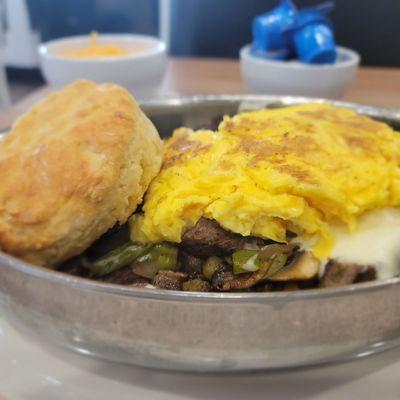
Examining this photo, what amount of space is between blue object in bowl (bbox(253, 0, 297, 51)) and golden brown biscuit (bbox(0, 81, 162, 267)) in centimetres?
79

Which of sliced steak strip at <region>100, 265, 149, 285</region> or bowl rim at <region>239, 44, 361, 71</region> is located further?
bowl rim at <region>239, 44, 361, 71</region>

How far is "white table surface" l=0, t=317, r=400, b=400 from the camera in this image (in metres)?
0.55

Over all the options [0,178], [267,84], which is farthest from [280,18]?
[0,178]

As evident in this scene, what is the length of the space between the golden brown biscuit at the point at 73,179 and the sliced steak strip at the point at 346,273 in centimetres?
27

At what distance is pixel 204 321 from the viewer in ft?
1.71

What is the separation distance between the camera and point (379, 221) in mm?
676

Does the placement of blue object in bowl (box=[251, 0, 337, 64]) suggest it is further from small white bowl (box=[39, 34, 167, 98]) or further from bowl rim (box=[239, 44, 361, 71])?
small white bowl (box=[39, 34, 167, 98])

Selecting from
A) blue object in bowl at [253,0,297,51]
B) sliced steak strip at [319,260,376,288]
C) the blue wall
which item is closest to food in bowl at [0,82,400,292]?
sliced steak strip at [319,260,376,288]

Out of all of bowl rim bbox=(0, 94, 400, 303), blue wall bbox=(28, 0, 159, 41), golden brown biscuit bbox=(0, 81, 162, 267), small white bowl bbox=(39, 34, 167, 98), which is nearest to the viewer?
bowl rim bbox=(0, 94, 400, 303)

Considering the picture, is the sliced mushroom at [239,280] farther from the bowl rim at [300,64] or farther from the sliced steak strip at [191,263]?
the bowl rim at [300,64]

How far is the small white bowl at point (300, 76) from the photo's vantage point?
51.7 inches

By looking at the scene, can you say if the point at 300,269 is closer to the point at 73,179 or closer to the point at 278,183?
the point at 278,183

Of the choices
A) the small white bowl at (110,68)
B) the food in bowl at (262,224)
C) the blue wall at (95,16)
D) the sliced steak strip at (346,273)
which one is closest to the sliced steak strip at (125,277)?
the food in bowl at (262,224)

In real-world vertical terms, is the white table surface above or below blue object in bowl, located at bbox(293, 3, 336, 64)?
below
